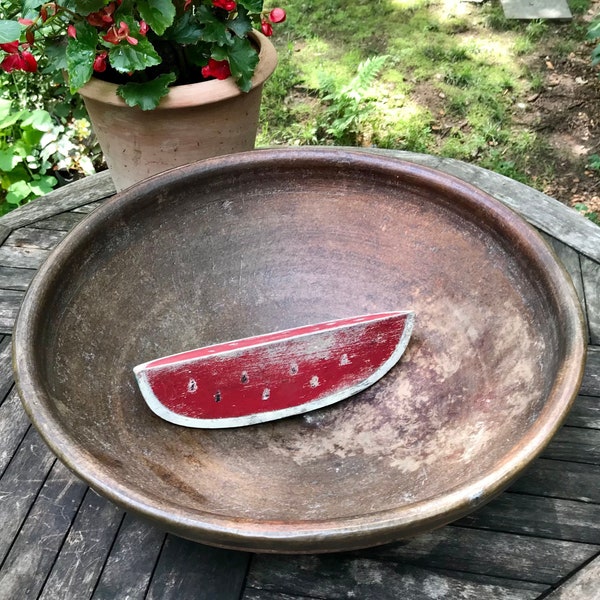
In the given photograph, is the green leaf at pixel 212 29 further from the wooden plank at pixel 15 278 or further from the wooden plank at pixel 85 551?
the wooden plank at pixel 85 551

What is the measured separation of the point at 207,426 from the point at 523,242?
0.52m

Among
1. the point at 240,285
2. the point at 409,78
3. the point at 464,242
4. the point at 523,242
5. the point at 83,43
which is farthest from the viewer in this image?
the point at 409,78

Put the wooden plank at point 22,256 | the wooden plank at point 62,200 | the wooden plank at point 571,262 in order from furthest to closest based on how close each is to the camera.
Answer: the wooden plank at point 62,200 < the wooden plank at point 22,256 < the wooden plank at point 571,262

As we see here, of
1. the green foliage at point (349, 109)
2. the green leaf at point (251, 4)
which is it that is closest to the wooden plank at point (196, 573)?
the green leaf at point (251, 4)

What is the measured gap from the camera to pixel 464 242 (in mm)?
1046

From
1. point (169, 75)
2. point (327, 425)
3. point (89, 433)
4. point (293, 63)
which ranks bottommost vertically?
point (293, 63)

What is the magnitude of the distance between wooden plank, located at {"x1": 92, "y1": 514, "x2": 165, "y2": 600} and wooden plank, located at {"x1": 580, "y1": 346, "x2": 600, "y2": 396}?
0.73 m

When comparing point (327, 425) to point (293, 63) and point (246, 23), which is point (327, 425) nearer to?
point (246, 23)

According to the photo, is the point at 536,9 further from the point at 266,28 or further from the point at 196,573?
the point at 196,573

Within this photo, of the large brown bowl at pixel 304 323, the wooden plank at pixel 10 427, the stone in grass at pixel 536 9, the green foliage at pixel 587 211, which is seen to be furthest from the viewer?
the stone in grass at pixel 536 9

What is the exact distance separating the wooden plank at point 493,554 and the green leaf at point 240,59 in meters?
0.99

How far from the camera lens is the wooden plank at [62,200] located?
150cm

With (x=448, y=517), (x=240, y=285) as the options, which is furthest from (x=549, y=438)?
(x=240, y=285)

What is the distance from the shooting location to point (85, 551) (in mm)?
930
